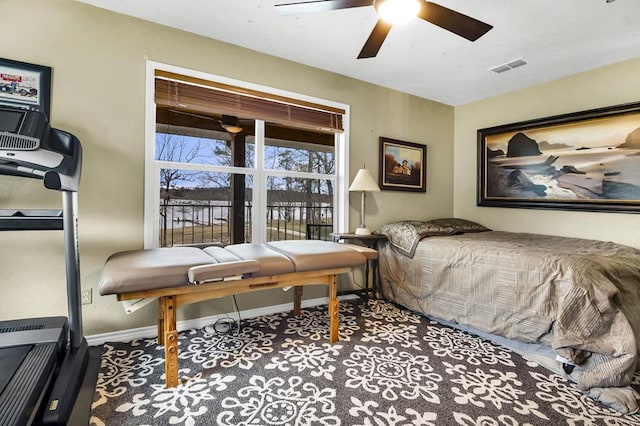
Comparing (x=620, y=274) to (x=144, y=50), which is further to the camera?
(x=144, y=50)

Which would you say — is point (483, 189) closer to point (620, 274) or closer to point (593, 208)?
point (593, 208)

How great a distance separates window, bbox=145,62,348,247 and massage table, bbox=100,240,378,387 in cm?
54

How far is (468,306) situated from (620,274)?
98 cm

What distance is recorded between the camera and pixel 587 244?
2793 millimetres

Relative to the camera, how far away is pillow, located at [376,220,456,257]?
3070mm

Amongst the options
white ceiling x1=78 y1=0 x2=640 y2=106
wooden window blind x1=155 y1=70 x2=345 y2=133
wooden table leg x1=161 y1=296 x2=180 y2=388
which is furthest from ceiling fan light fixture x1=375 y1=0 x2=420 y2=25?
wooden table leg x1=161 y1=296 x2=180 y2=388

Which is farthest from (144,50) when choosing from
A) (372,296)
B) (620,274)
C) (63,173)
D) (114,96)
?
(620,274)

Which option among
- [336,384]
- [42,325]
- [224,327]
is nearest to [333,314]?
[336,384]

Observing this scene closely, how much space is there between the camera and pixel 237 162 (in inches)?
116

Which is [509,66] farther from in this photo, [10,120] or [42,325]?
[42,325]

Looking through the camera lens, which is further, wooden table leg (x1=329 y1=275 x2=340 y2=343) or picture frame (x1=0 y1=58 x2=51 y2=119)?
wooden table leg (x1=329 y1=275 x2=340 y2=343)

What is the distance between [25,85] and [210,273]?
182cm

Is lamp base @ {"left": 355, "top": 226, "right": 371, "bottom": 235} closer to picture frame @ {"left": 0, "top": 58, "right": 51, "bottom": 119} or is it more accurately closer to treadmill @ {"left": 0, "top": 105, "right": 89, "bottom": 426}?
treadmill @ {"left": 0, "top": 105, "right": 89, "bottom": 426}

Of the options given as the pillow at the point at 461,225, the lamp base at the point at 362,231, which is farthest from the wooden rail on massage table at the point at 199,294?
the pillow at the point at 461,225
